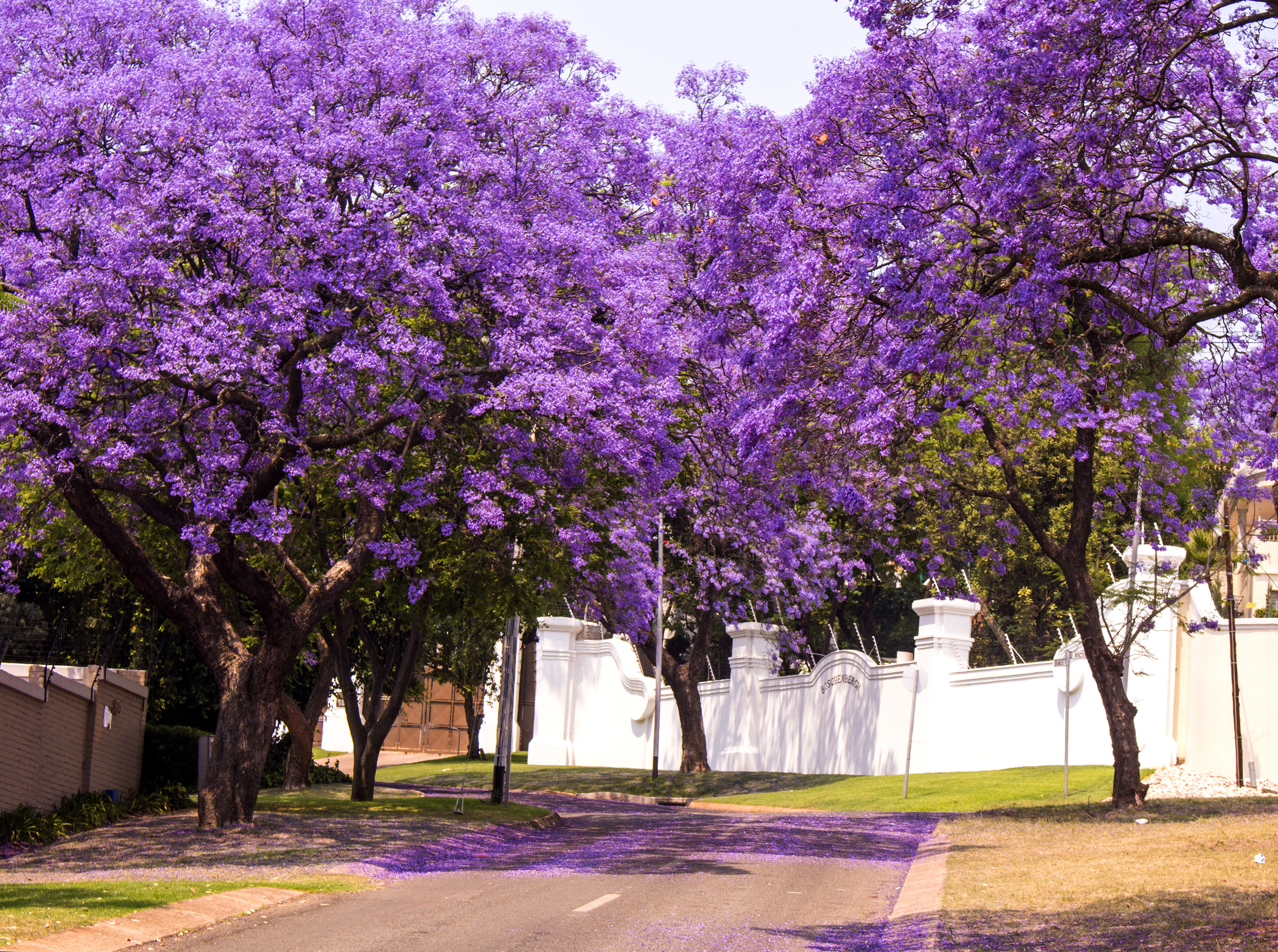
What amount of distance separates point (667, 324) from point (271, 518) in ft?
19.3

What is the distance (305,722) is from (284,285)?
15358 mm

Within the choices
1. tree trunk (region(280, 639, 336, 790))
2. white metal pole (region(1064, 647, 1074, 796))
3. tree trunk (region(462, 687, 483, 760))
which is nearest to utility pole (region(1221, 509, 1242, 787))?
white metal pole (region(1064, 647, 1074, 796))

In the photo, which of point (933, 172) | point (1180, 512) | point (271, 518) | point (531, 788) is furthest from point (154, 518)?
point (1180, 512)

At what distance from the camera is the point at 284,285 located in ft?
52.1

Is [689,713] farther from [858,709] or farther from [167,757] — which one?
[167,757]

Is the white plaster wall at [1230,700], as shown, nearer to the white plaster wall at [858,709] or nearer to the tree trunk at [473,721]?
the white plaster wall at [858,709]

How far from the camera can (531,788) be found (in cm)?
3597

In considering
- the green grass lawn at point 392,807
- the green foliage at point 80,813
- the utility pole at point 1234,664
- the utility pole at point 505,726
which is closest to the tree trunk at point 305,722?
the green grass lawn at point 392,807

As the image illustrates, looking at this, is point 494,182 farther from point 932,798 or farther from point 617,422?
point 932,798

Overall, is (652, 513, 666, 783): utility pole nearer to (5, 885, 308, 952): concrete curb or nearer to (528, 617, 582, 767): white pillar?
(528, 617, 582, 767): white pillar

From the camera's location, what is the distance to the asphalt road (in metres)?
10.3

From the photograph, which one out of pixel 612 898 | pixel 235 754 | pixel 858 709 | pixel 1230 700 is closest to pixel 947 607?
pixel 858 709

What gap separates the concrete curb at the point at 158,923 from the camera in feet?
32.1

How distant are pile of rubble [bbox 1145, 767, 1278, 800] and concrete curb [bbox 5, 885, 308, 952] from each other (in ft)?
47.3
